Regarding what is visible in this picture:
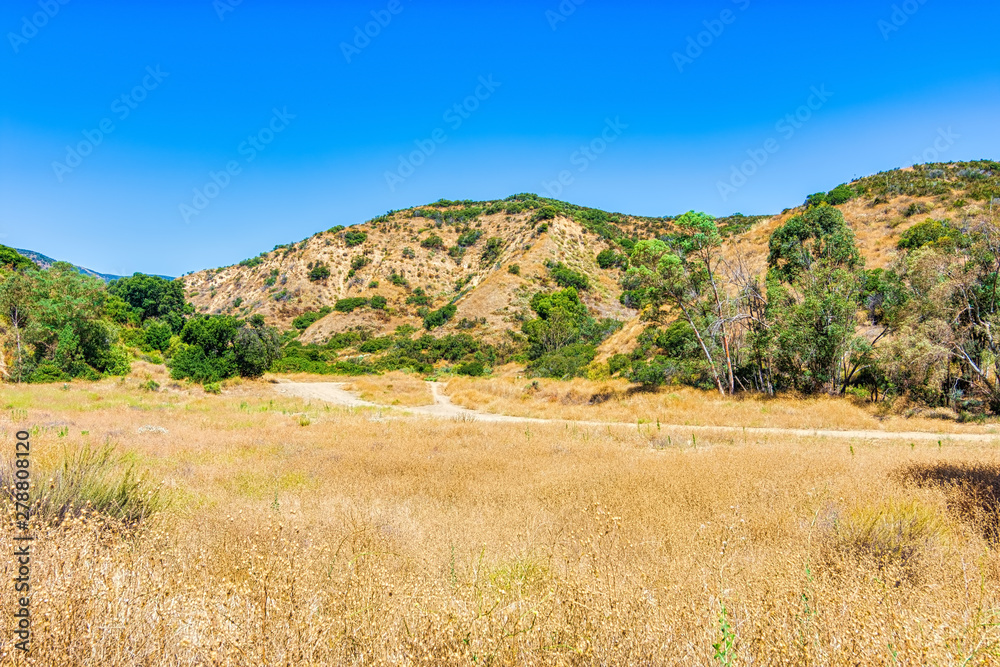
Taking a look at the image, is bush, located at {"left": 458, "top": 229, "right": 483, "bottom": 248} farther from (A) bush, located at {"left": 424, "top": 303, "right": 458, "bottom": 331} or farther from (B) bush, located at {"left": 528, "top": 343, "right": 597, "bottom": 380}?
(B) bush, located at {"left": 528, "top": 343, "right": 597, "bottom": 380}

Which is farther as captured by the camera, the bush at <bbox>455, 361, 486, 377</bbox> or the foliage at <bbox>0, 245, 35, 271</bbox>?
the bush at <bbox>455, 361, 486, 377</bbox>

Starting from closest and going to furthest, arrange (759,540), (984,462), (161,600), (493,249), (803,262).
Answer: (161,600), (759,540), (984,462), (803,262), (493,249)

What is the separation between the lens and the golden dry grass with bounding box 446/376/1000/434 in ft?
50.6

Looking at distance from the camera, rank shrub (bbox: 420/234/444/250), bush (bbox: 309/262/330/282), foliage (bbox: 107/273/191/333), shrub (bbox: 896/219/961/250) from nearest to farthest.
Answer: shrub (bbox: 896/219/961/250)
foliage (bbox: 107/273/191/333)
bush (bbox: 309/262/330/282)
shrub (bbox: 420/234/444/250)

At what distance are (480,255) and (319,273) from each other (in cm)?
2597

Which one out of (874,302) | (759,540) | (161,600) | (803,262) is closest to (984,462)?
(759,540)

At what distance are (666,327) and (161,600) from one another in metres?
30.4

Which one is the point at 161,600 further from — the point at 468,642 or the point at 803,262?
the point at 803,262

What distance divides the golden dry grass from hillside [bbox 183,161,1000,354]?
10947mm

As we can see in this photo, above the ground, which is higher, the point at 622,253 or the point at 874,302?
the point at 622,253

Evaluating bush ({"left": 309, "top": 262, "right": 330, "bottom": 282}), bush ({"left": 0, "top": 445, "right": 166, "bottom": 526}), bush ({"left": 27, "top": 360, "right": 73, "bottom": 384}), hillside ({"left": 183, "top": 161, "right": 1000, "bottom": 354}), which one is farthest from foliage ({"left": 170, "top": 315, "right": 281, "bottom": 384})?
bush ({"left": 309, "top": 262, "right": 330, "bottom": 282})

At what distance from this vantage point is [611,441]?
1283 cm

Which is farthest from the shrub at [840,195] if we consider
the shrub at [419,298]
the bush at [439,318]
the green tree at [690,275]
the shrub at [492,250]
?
the shrub at [419,298]

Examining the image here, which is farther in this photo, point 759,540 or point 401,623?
point 759,540
